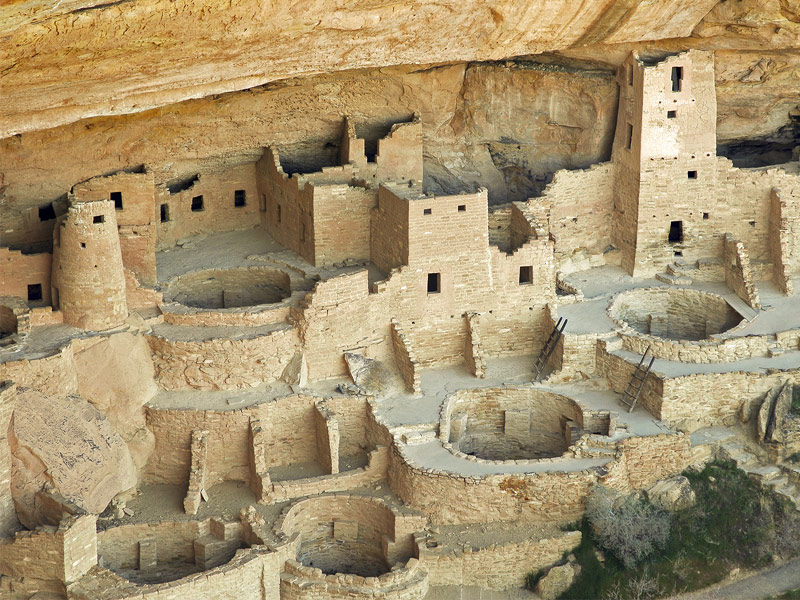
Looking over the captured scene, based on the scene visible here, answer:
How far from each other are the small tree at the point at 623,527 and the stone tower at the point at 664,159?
6.59 metres

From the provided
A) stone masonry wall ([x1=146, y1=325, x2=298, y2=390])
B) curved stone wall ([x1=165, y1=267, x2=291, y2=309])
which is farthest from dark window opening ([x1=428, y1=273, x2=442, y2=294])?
stone masonry wall ([x1=146, y1=325, x2=298, y2=390])

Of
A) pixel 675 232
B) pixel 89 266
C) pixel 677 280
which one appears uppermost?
pixel 89 266

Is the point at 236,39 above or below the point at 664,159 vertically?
above

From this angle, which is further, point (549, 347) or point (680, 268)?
point (680, 268)

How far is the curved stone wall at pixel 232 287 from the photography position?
2978 cm

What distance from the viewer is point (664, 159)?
31.2 m

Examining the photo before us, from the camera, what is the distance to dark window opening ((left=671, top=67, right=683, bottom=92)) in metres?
30.5

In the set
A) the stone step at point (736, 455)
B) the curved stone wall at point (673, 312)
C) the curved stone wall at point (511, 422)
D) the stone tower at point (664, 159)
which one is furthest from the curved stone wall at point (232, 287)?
the stone step at point (736, 455)

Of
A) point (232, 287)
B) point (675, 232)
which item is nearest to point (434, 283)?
point (232, 287)

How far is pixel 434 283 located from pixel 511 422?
2.95 metres

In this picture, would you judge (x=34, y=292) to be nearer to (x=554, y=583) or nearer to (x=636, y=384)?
(x=554, y=583)

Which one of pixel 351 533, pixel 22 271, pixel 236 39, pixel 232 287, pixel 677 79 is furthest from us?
pixel 677 79

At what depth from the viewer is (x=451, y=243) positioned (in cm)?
2916

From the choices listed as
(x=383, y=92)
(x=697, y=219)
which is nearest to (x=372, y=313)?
(x=383, y=92)
